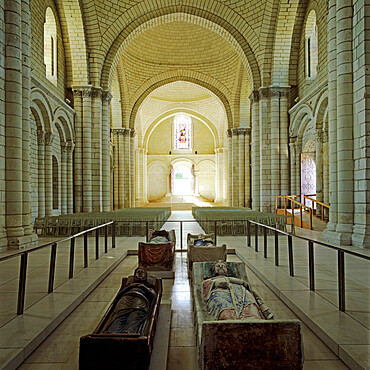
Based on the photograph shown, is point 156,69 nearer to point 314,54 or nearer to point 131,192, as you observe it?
point 131,192

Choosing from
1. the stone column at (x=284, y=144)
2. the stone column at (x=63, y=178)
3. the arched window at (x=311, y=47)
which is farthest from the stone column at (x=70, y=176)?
the arched window at (x=311, y=47)

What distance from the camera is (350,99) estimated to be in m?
8.50

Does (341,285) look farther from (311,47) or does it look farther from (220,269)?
(311,47)

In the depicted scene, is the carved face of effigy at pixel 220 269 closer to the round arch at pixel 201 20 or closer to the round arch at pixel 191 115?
the round arch at pixel 201 20

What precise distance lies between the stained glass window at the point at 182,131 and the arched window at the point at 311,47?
24266 mm

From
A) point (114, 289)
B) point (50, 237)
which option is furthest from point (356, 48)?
point (50, 237)

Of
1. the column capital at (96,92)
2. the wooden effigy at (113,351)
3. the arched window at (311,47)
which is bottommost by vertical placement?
the wooden effigy at (113,351)

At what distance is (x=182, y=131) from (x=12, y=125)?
31216mm

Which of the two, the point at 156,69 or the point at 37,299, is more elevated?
the point at 156,69

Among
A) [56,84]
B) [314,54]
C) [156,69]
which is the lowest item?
[56,84]

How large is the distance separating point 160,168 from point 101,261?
3208 centimetres

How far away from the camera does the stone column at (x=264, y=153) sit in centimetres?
1585

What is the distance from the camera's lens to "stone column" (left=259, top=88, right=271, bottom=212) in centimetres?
1585

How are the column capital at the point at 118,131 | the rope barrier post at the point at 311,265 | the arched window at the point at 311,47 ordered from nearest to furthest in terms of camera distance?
1. the rope barrier post at the point at 311,265
2. the arched window at the point at 311,47
3. the column capital at the point at 118,131
